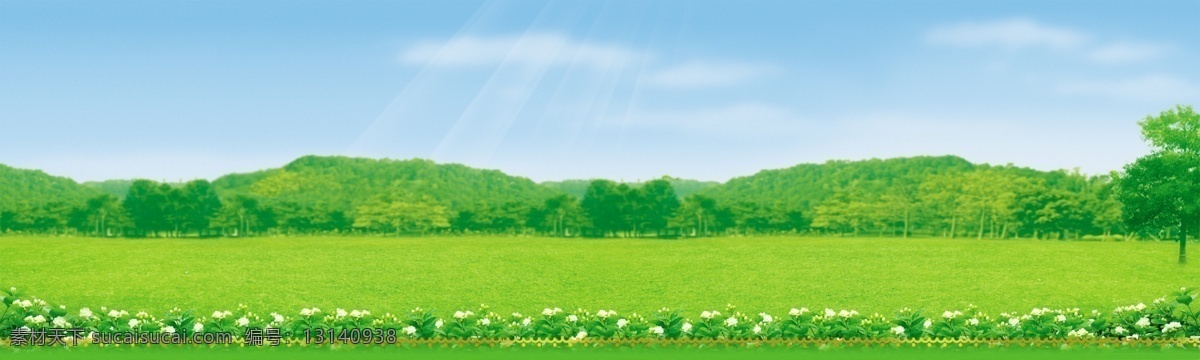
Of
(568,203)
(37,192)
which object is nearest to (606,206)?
(568,203)

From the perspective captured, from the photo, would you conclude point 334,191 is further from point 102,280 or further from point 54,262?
point 102,280

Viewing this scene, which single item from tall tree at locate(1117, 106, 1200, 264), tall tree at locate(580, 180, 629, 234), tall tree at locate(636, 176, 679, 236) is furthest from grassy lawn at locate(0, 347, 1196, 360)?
tall tree at locate(580, 180, 629, 234)

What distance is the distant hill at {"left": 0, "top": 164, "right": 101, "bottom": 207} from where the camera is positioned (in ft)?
164

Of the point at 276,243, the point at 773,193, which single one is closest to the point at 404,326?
the point at 276,243

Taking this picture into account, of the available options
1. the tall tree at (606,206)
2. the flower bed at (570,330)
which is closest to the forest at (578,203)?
the tall tree at (606,206)

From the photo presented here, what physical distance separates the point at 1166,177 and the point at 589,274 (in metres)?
16.4

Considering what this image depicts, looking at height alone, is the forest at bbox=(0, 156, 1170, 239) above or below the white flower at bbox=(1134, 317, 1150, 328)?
above

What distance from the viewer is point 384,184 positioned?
40.2m

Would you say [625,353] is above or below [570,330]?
below

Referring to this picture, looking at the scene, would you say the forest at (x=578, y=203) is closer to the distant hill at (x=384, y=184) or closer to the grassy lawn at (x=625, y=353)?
the distant hill at (x=384, y=184)

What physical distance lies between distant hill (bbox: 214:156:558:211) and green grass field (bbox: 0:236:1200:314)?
3.45 m

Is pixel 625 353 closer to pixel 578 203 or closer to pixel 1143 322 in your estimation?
pixel 1143 322

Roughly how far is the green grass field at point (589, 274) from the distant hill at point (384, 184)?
3452 mm

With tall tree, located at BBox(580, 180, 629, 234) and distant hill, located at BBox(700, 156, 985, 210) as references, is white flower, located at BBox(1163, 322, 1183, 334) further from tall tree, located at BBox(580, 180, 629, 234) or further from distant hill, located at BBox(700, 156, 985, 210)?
distant hill, located at BBox(700, 156, 985, 210)
